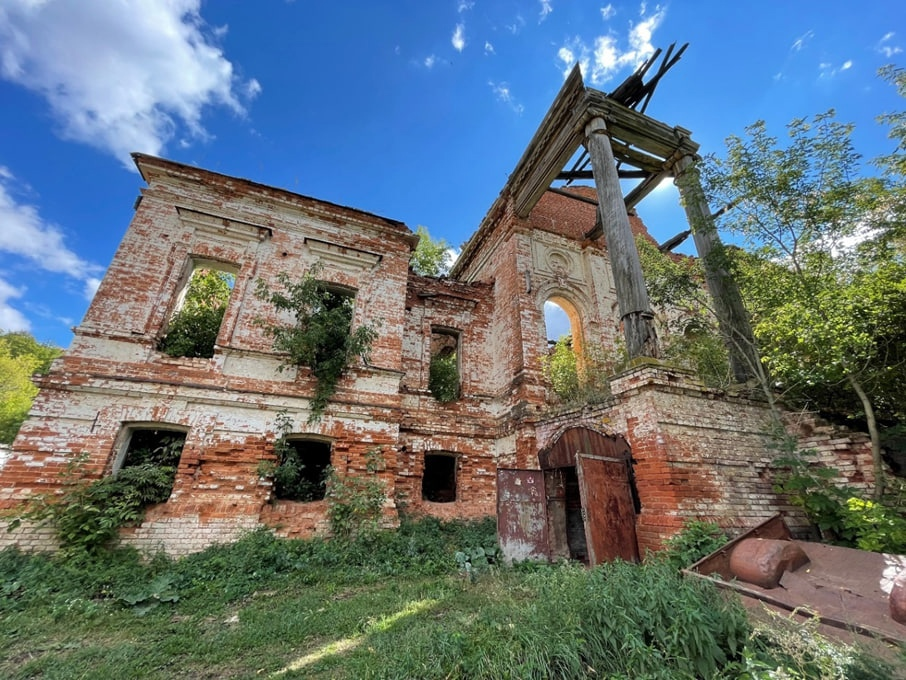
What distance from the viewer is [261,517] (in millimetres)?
6801

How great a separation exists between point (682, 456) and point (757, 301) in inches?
117

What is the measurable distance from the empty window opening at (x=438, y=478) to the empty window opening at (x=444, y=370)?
1.73m

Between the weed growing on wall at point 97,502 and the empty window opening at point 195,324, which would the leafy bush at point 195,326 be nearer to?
the empty window opening at point 195,324

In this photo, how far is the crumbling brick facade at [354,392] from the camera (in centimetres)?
548

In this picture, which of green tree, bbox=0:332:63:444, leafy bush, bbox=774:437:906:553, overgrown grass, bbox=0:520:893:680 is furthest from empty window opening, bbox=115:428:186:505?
leafy bush, bbox=774:437:906:553

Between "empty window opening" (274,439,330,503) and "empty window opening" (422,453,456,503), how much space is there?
2.85 m

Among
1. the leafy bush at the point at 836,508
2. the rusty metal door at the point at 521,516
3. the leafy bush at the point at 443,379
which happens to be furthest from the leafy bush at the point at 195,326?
the leafy bush at the point at 836,508

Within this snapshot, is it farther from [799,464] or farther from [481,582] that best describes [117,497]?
[799,464]

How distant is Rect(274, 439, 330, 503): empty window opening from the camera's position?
714 centimetres

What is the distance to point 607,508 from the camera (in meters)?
5.41

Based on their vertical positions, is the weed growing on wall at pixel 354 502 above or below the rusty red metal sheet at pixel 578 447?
below

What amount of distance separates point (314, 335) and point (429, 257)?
447 inches

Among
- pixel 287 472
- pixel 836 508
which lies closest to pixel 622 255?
pixel 836 508

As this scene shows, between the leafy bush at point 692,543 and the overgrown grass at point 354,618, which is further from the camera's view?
the leafy bush at point 692,543
